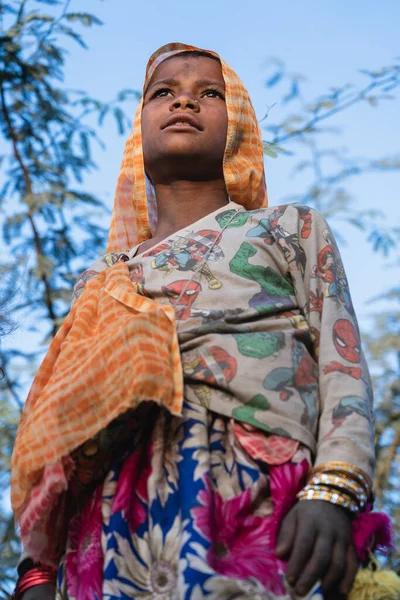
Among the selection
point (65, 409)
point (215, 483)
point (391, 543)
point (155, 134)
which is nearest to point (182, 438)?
point (215, 483)

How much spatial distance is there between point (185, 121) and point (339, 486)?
141 centimetres

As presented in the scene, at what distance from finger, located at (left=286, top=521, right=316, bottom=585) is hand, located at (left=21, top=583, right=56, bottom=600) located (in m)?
0.72

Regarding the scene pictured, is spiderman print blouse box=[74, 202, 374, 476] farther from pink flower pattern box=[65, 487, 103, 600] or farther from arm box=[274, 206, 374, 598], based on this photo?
pink flower pattern box=[65, 487, 103, 600]

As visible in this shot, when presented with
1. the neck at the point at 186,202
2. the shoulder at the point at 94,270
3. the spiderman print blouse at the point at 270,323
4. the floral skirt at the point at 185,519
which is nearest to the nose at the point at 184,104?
the neck at the point at 186,202

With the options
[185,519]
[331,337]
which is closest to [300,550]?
[185,519]

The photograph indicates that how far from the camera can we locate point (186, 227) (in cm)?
271

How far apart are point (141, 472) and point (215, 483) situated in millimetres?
199

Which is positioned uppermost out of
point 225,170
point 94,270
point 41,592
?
point 225,170

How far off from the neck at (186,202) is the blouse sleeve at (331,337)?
0.38 m

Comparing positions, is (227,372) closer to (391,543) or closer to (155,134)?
(391,543)

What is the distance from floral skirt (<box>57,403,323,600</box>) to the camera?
1838 mm

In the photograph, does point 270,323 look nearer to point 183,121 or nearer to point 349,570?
point 349,570

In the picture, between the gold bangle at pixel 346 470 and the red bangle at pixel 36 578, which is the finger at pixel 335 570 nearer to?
the gold bangle at pixel 346 470

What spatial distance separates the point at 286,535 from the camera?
192 centimetres
